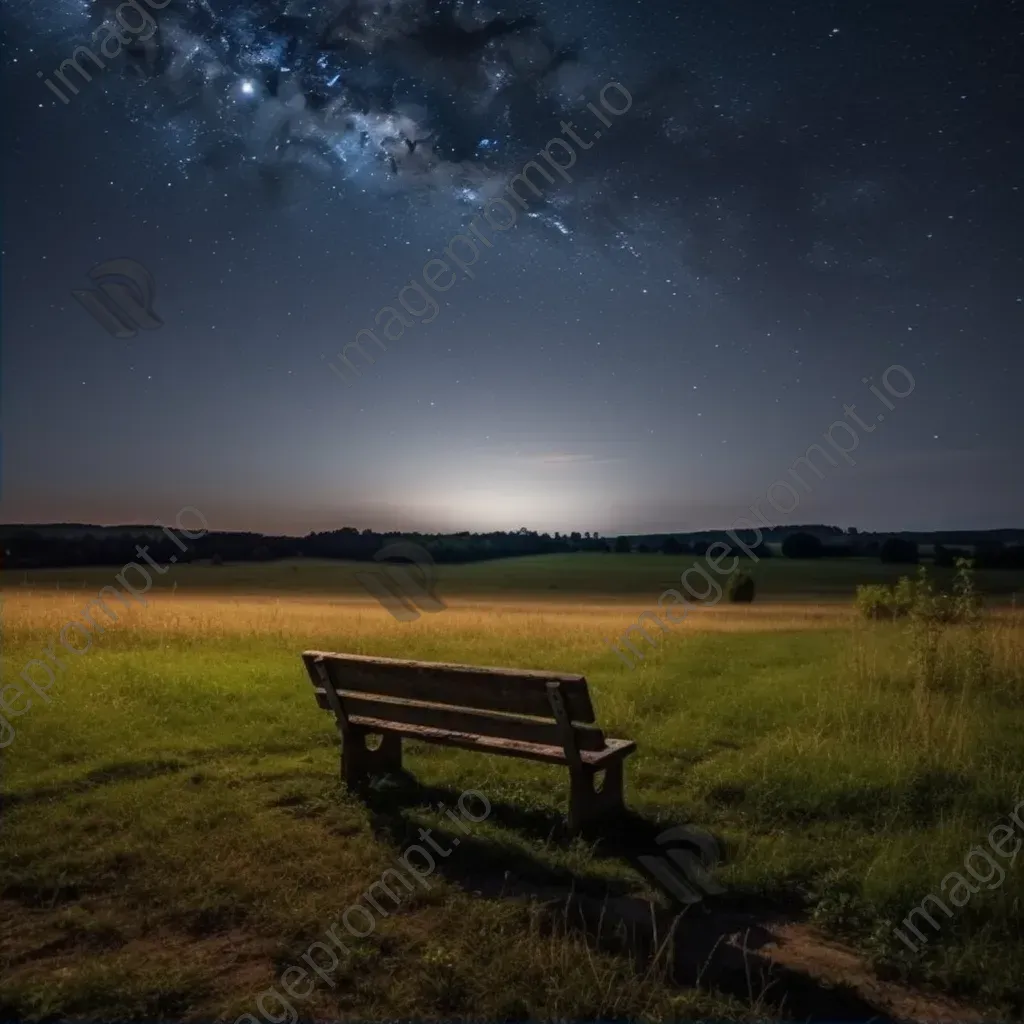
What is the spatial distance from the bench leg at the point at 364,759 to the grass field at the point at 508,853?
0.59 feet

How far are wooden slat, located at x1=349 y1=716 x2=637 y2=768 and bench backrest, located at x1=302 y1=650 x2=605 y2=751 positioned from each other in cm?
5

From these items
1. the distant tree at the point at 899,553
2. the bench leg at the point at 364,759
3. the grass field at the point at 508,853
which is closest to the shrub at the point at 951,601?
the grass field at the point at 508,853

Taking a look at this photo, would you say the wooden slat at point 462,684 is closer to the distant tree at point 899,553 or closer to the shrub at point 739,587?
the shrub at point 739,587

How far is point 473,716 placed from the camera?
229 inches

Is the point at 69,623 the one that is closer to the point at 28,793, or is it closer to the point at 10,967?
the point at 28,793

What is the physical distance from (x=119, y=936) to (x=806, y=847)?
405cm

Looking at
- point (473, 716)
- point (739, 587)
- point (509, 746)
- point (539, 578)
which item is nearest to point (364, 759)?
point (473, 716)

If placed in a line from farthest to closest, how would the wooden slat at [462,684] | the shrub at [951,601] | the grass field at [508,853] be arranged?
the shrub at [951,601] < the wooden slat at [462,684] < the grass field at [508,853]

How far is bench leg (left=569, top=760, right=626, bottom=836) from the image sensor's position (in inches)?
207

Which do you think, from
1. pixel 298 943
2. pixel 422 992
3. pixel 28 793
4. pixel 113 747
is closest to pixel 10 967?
pixel 298 943

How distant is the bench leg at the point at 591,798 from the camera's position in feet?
17.3

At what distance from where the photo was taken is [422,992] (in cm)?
335

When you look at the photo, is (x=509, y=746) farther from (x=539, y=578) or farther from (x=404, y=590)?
(x=539, y=578)

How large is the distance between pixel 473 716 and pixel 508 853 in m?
1.12
